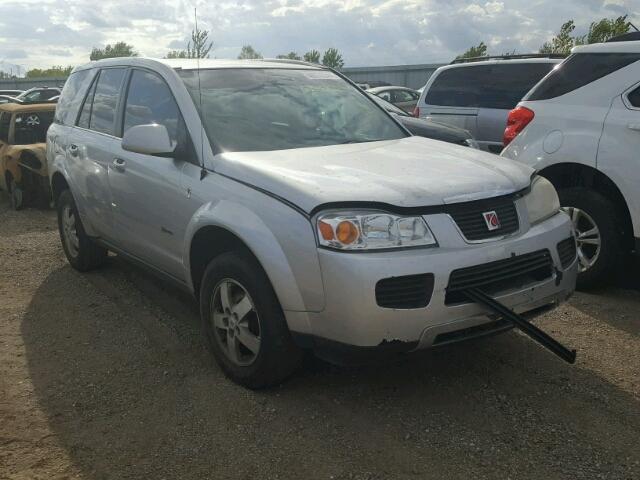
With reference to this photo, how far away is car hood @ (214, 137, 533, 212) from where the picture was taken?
121 inches

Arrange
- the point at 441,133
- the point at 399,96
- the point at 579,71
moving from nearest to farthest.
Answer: the point at 579,71, the point at 441,133, the point at 399,96

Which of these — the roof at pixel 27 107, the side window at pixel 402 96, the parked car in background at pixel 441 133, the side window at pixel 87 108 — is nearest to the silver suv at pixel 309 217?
the side window at pixel 87 108

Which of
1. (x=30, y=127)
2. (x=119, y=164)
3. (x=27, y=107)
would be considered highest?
(x=119, y=164)

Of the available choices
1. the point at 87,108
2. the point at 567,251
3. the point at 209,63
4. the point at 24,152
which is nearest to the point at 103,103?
the point at 87,108

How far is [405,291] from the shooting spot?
293 cm

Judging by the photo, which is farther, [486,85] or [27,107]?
[27,107]

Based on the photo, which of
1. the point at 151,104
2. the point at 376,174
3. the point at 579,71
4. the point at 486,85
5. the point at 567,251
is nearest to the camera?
the point at 376,174

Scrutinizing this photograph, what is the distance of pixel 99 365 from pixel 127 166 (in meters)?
1.36

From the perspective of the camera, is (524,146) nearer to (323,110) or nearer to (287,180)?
(323,110)

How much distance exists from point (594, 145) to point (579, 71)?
686 mm

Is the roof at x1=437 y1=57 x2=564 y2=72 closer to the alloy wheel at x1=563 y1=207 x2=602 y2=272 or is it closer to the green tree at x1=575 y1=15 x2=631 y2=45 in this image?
the alloy wheel at x1=563 y1=207 x2=602 y2=272

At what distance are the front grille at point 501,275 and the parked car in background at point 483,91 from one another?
19.1ft

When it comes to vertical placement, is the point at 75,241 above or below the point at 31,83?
above

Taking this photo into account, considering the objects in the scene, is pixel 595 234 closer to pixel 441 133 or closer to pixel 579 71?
pixel 579 71
